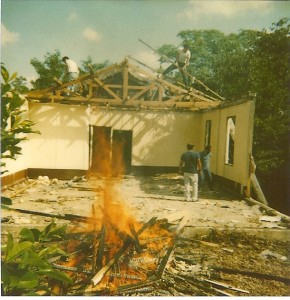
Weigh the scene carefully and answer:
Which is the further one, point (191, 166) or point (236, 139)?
point (236, 139)

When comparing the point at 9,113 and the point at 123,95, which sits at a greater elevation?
the point at 123,95

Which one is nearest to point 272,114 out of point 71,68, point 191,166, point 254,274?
Result: point 191,166

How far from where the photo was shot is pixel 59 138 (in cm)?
1414

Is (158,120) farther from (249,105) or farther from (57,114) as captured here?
(249,105)

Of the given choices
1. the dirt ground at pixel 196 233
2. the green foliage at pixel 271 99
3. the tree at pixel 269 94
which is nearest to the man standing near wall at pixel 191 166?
the dirt ground at pixel 196 233

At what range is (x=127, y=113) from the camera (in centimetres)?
1625

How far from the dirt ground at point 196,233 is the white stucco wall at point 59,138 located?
1.83 meters

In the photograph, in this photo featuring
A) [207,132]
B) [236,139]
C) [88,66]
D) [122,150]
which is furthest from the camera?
[122,150]

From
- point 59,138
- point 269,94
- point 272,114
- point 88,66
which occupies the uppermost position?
point 269,94

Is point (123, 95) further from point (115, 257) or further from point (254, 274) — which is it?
point (254, 274)

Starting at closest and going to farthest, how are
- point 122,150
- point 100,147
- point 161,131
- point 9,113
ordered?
point 9,113, point 161,131, point 100,147, point 122,150

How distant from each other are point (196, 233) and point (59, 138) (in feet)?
29.7

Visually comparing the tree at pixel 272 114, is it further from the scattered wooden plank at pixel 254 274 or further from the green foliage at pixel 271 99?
the scattered wooden plank at pixel 254 274

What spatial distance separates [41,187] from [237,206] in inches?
286
